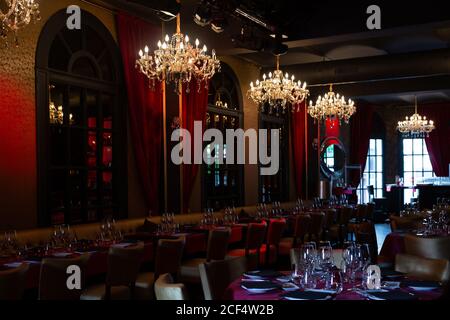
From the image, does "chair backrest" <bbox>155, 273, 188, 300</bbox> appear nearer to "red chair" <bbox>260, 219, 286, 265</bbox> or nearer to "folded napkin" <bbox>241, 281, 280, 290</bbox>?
"folded napkin" <bbox>241, 281, 280, 290</bbox>

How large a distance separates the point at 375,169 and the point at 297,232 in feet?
38.2

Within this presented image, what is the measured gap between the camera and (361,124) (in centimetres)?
1745

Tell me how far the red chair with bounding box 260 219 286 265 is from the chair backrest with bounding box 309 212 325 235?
1103 millimetres

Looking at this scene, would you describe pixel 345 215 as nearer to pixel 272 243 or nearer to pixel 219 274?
pixel 272 243

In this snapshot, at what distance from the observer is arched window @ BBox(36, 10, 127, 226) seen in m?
6.55

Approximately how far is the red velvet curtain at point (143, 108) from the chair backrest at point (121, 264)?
3439mm

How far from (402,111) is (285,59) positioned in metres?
8.52

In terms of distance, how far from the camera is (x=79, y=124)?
7.16m

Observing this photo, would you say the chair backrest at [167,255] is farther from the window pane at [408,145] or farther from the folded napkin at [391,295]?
the window pane at [408,145]

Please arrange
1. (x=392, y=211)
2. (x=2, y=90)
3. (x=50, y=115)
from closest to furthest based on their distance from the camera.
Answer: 1. (x=2, y=90)
2. (x=50, y=115)
3. (x=392, y=211)

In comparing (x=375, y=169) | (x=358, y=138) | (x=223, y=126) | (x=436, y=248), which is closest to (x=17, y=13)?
(x=436, y=248)

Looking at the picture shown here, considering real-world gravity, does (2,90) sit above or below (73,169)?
above
